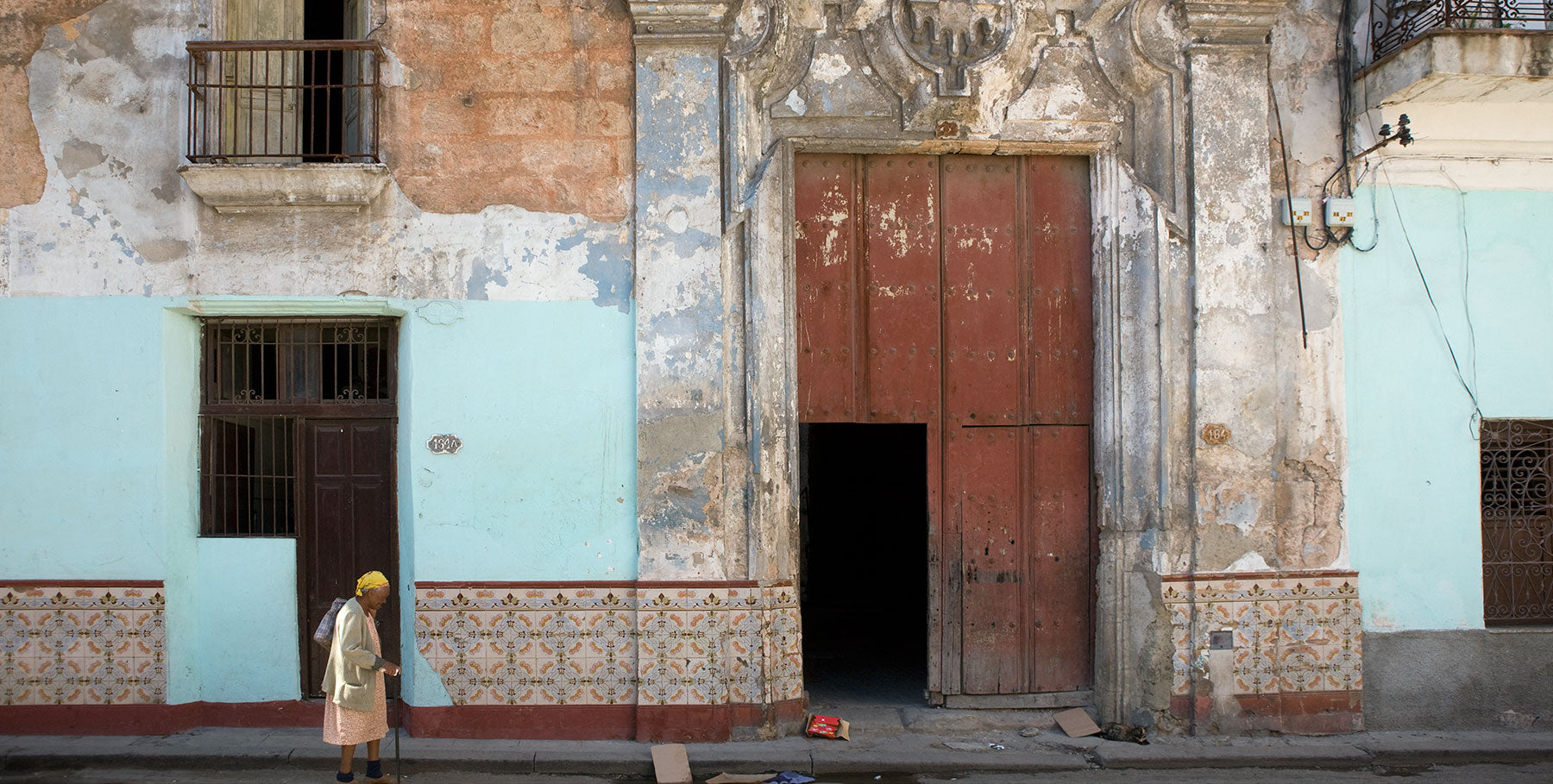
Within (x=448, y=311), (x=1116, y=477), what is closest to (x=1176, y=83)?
(x=1116, y=477)

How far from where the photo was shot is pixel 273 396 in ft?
22.0

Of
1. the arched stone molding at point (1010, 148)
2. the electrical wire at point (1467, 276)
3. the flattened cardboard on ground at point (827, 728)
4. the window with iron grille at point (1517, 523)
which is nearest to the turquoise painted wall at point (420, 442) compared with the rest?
the arched stone molding at point (1010, 148)

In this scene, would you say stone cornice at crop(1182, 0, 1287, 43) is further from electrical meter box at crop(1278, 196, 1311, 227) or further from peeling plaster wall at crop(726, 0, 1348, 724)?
electrical meter box at crop(1278, 196, 1311, 227)

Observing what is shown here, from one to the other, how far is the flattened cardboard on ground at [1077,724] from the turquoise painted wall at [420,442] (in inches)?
106

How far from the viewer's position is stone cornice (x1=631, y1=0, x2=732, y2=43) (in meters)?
6.38

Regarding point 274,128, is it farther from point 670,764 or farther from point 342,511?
point 670,764

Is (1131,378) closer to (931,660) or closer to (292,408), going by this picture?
(931,660)

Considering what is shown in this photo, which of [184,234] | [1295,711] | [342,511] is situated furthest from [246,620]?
[1295,711]

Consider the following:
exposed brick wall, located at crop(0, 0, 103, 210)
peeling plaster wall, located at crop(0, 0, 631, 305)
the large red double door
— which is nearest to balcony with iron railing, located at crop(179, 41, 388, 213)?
peeling plaster wall, located at crop(0, 0, 631, 305)

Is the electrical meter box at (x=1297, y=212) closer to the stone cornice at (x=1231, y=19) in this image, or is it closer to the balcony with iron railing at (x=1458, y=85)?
the balcony with iron railing at (x=1458, y=85)

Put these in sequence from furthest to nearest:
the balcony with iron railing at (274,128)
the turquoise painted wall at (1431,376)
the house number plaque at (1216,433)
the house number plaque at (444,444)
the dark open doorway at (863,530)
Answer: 1. the dark open doorway at (863,530)
2. the turquoise painted wall at (1431,376)
3. the house number plaque at (1216,433)
4. the house number plaque at (444,444)
5. the balcony with iron railing at (274,128)

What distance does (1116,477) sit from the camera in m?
6.66

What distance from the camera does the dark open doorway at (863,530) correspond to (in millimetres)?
10156

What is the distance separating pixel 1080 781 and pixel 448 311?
4.28m
